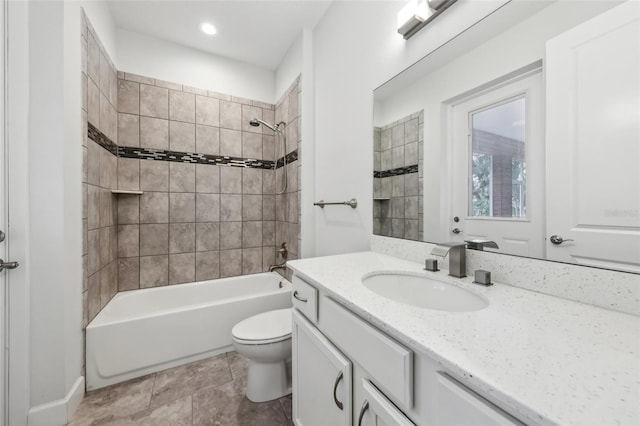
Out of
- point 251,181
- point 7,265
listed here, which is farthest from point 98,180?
point 251,181

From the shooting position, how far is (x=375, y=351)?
0.64 metres

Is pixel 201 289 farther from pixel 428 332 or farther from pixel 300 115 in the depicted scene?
pixel 428 332

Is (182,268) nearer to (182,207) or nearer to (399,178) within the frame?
(182,207)

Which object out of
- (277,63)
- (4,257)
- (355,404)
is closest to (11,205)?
(4,257)

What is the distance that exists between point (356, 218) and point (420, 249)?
536 mm

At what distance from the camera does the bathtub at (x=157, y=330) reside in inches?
61.9

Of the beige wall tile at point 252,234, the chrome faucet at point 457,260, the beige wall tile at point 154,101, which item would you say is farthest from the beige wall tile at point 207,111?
the chrome faucet at point 457,260

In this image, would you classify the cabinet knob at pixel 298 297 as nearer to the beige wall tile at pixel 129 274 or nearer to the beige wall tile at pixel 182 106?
the beige wall tile at pixel 129 274

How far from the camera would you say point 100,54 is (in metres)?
1.78

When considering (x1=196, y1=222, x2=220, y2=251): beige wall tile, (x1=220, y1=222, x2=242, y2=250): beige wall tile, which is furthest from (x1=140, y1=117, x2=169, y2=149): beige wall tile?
(x1=220, y1=222, x2=242, y2=250): beige wall tile

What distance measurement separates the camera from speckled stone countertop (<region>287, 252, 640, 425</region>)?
340mm

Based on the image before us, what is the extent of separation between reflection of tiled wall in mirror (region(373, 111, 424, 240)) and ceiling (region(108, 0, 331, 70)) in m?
1.28

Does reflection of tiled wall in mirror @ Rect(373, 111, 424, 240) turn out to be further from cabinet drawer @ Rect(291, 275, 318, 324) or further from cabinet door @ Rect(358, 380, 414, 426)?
cabinet door @ Rect(358, 380, 414, 426)

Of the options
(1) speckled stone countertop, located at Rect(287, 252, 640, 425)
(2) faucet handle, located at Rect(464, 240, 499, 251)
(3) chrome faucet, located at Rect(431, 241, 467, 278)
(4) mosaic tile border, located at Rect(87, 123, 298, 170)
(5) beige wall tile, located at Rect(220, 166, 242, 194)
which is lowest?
(1) speckled stone countertop, located at Rect(287, 252, 640, 425)
